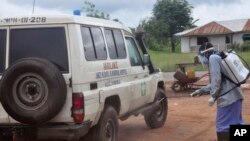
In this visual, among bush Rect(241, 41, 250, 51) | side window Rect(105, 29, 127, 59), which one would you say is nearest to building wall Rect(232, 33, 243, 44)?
bush Rect(241, 41, 250, 51)

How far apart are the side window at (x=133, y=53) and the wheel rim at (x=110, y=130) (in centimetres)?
147

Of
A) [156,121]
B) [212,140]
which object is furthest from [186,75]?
[212,140]

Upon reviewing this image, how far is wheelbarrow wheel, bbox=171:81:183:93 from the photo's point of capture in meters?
18.1

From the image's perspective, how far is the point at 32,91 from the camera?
20.7ft

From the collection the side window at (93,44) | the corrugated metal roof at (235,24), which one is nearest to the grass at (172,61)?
the corrugated metal roof at (235,24)

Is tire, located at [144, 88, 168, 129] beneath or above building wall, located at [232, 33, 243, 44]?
beneath

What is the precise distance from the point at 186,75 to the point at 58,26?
38.9 ft

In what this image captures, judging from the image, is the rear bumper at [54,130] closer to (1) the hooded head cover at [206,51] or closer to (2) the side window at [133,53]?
(1) the hooded head cover at [206,51]

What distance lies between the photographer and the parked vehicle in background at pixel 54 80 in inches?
245

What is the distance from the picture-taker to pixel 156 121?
991 cm

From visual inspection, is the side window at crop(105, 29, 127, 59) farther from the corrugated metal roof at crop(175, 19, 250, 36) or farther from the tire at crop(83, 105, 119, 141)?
the corrugated metal roof at crop(175, 19, 250, 36)

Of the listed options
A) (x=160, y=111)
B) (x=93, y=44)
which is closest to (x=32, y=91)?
(x=93, y=44)

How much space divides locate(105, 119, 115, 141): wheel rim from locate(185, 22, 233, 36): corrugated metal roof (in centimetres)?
4744

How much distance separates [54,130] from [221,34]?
4942cm
